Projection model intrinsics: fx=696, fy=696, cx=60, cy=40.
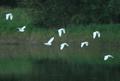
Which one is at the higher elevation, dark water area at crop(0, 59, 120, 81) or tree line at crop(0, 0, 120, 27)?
dark water area at crop(0, 59, 120, 81)

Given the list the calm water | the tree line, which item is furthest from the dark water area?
the tree line

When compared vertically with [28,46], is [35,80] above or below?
above

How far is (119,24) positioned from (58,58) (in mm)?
6384

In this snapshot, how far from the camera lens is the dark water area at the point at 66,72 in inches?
776

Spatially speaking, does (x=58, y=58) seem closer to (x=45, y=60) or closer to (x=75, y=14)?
(x=45, y=60)

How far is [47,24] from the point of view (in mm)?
30438

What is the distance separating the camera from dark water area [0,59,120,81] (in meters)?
19.7

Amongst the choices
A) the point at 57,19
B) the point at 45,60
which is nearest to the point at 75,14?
the point at 57,19

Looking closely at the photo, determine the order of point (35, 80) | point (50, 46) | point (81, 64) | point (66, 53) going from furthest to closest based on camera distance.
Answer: point (50, 46), point (66, 53), point (81, 64), point (35, 80)

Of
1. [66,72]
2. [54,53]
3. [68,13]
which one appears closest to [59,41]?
[54,53]

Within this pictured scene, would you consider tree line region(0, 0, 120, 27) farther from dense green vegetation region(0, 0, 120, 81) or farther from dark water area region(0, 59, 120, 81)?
dark water area region(0, 59, 120, 81)

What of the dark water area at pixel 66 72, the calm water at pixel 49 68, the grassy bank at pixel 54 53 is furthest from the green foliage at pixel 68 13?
the dark water area at pixel 66 72

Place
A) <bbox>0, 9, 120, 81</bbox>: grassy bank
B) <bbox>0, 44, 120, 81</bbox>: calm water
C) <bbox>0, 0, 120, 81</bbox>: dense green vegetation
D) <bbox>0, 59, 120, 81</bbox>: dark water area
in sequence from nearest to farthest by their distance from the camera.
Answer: <bbox>0, 59, 120, 81</bbox>: dark water area < <bbox>0, 44, 120, 81</bbox>: calm water < <bbox>0, 9, 120, 81</bbox>: grassy bank < <bbox>0, 0, 120, 81</bbox>: dense green vegetation

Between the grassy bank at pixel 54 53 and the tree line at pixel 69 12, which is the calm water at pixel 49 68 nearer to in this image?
the grassy bank at pixel 54 53
